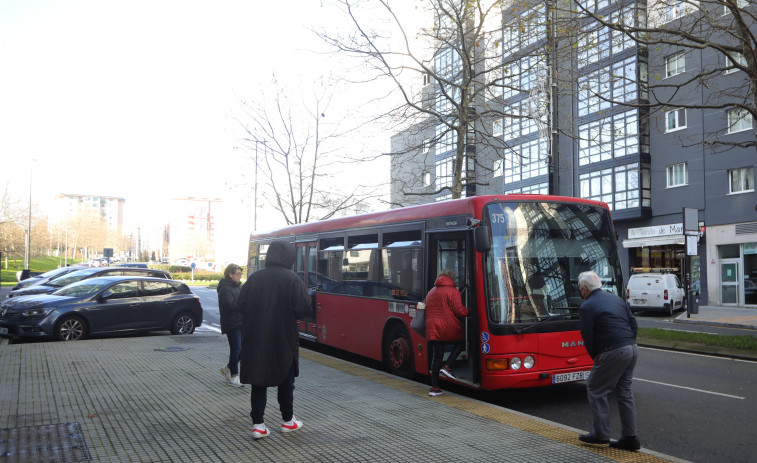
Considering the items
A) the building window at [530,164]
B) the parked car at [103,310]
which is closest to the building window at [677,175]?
the building window at [530,164]

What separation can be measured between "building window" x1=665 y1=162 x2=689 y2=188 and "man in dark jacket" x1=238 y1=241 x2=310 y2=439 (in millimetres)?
30110

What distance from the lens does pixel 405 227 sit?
9.66 meters

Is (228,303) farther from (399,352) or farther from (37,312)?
(37,312)

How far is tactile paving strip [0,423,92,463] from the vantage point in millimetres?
4801

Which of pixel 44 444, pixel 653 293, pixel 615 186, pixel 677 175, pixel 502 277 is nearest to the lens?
pixel 44 444

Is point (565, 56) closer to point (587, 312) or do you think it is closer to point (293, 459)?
point (587, 312)

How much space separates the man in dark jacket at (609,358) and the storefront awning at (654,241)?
28.3 metres

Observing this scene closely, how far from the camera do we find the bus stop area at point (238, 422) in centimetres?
509

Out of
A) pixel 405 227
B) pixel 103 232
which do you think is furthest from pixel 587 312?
pixel 103 232

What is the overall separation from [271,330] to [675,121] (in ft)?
103

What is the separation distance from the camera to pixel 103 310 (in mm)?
14141

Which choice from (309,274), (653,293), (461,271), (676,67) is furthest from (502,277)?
(676,67)

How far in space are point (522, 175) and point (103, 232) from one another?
378 ft

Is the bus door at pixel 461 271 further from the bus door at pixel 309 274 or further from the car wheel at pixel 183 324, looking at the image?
the car wheel at pixel 183 324
